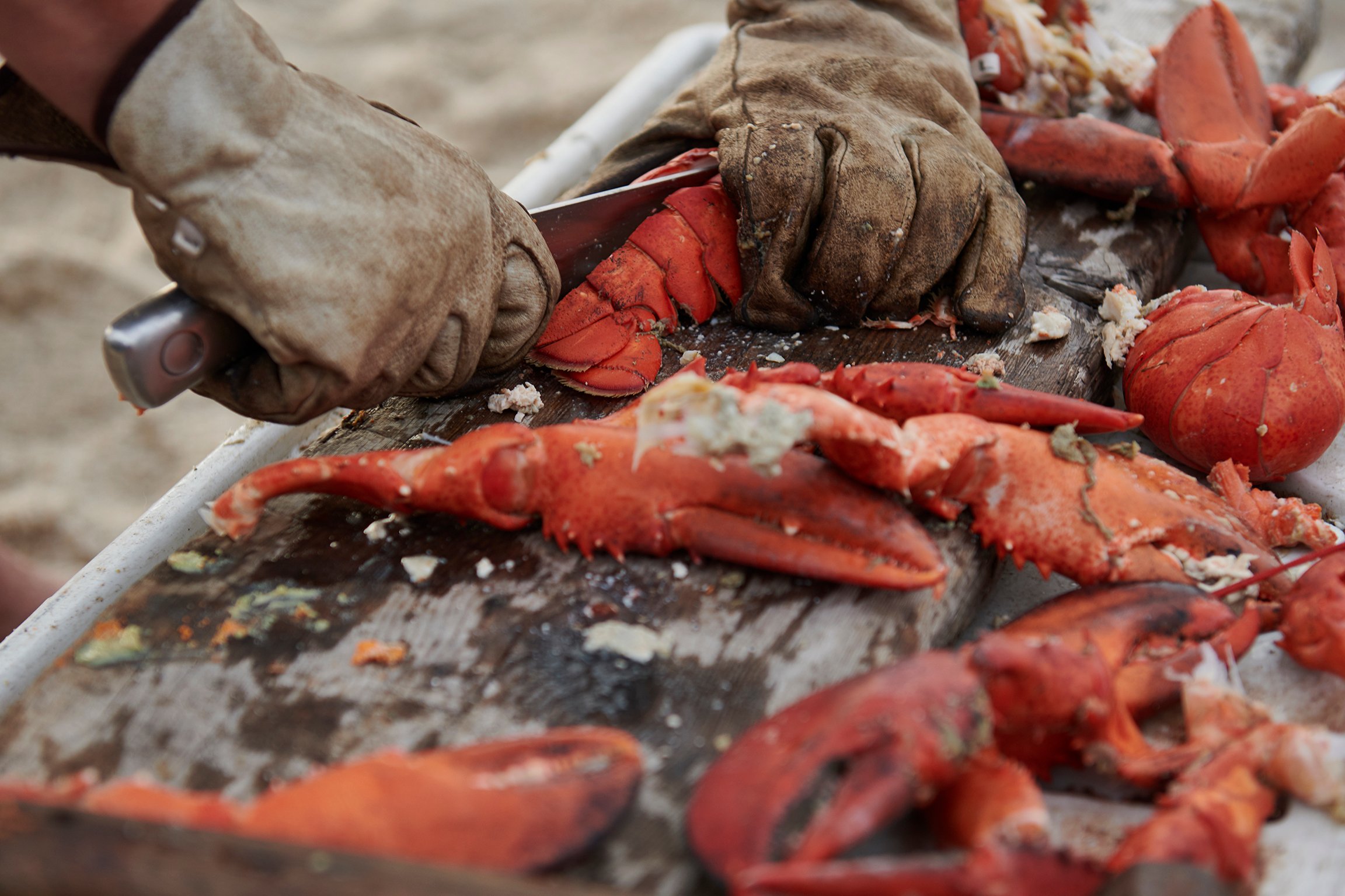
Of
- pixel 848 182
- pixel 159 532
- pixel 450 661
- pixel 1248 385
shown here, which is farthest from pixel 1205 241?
pixel 159 532

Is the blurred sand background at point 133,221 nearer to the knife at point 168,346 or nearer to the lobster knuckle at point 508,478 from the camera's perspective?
the knife at point 168,346

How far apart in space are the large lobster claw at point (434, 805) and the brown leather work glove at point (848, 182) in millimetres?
1174

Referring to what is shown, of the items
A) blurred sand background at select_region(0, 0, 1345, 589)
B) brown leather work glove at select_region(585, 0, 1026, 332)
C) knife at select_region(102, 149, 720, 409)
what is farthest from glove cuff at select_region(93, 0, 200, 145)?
blurred sand background at select_region(0, 0, 1345, 589)

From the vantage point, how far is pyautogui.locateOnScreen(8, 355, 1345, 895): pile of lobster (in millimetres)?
981

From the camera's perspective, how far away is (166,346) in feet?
4.45

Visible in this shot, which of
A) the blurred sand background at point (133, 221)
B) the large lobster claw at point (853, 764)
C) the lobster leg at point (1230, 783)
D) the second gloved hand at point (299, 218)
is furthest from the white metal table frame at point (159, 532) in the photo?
the lobster leg at point (1230, 783)

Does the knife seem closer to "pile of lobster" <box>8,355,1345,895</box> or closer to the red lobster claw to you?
"pile of lobster" <box>8,355,1345,895</box>

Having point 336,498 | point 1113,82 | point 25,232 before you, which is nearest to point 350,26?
point 25,232

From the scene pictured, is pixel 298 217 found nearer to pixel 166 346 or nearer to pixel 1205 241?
pixel 166 346

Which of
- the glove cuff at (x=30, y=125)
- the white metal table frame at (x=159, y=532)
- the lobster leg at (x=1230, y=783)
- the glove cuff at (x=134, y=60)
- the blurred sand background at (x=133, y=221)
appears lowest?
the blurred sand background at (x=133, y=221)

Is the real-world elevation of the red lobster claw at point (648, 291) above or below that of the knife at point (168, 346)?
below

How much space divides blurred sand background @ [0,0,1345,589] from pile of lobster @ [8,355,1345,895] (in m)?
2.17

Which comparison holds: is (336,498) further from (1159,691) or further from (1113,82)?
(1113,82)

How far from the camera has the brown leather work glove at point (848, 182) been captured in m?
1.88
